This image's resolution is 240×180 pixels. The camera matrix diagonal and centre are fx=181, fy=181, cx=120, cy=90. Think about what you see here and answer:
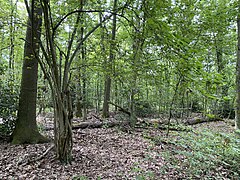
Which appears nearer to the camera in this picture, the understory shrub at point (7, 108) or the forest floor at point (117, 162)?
the forest floor at point (117, 162)

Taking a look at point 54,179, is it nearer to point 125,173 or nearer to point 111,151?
point 125,173

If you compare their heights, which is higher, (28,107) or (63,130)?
(28,107)

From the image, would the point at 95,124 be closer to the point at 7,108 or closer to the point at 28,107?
the point at 28,107

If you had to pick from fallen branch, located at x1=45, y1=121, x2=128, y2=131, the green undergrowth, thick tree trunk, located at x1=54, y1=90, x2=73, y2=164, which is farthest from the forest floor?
fallen branch, located at x1=45, y1=121, x2=128, y2=131

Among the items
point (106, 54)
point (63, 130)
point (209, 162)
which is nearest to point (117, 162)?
point (63, 130)

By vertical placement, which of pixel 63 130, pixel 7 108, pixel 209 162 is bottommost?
pixel 209 162

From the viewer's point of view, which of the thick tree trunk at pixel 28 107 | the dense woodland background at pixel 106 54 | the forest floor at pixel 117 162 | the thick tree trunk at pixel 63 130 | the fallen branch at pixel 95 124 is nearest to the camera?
the dense woodland background at pixel 106 54

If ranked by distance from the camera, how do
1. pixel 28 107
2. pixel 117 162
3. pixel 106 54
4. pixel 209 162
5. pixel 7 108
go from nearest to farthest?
pixel 117 162 < pixel 209 162 < pixel 106 54 < pixel 28 107 < pixel 7 108

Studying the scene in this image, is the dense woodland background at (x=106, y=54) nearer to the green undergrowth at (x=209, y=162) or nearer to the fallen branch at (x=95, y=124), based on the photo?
the fallen branch at (x=95, y=124)

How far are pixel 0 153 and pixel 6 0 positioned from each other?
22.3 ft

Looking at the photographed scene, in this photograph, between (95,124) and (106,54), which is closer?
(106,54)

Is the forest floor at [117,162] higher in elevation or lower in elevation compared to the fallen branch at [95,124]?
lower

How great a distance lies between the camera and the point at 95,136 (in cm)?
569

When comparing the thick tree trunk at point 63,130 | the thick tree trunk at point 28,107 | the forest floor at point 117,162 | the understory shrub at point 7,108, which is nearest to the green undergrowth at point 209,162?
the forest floor at point 117,162
